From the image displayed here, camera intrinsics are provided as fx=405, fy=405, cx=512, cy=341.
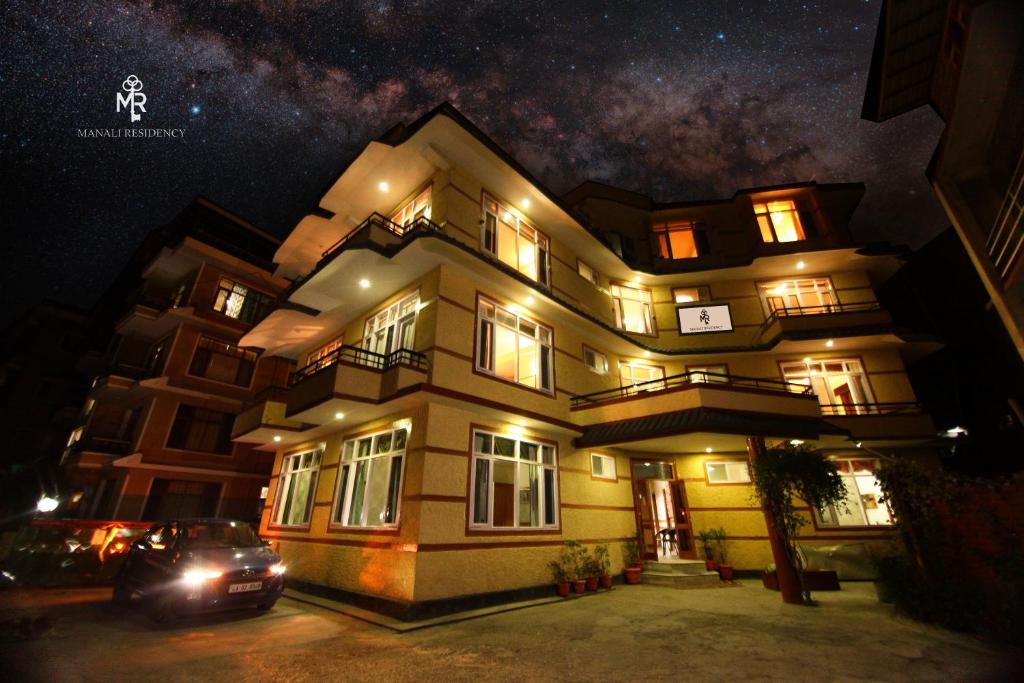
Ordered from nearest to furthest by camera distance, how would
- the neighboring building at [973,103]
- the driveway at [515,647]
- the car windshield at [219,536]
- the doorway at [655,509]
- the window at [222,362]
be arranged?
the driveway at [515,647] → the neighboring building at [973,103] → the car windshield at [219,536] → the doorway at [655,509] → the window at [222,362]

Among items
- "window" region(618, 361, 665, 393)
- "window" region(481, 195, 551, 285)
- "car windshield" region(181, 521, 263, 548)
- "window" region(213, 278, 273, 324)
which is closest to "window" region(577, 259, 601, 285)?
"window" region(481, 195, 551, 285)

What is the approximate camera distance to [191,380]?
19734mm

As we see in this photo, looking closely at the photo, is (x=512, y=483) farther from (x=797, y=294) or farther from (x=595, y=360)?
(x=797, y=294)

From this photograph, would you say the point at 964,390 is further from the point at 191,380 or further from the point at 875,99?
the point at 191,380

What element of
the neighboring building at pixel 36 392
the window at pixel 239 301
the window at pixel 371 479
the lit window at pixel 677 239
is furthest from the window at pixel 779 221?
the neighboring building at pixel 36 392

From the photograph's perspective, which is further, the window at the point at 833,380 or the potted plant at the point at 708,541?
the window at the point at 833,380

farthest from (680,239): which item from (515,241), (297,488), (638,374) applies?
(297,488)

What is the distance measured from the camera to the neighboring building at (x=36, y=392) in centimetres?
2262

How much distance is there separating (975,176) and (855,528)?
10.9m

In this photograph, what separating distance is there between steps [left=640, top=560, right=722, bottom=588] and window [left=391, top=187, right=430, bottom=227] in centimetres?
1272

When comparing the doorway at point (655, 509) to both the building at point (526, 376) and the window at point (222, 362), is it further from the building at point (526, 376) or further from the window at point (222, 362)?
the window at point (222, 362)

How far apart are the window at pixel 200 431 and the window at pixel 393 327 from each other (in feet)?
43.6

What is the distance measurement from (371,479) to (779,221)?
20292 mm

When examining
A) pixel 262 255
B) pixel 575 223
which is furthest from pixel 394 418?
pixel 262 255
